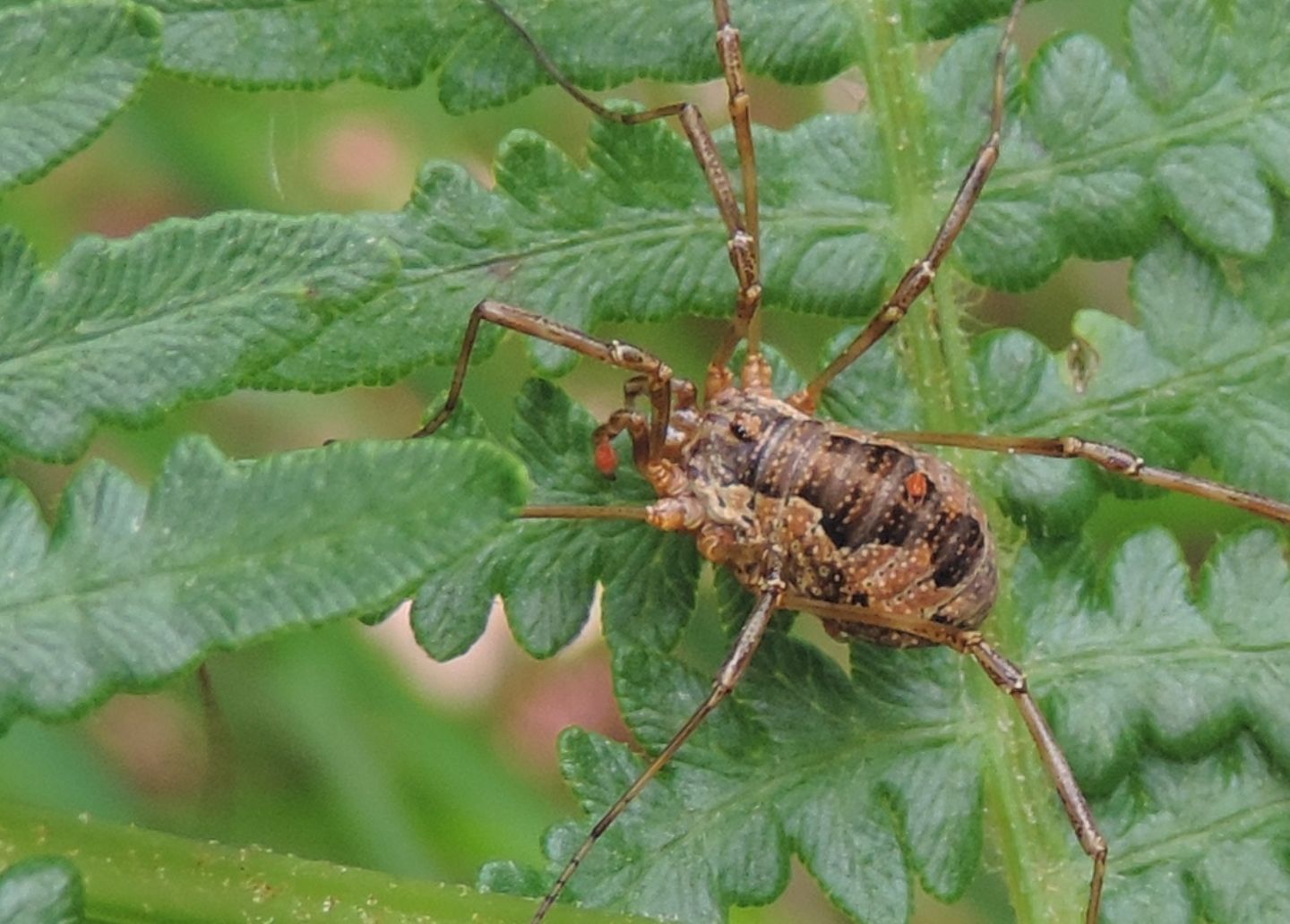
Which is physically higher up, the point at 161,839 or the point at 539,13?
the point at 539,13

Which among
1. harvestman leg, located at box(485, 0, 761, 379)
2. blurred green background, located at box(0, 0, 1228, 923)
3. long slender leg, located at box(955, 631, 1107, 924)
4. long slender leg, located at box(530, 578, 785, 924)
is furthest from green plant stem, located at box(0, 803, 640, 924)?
blurred green background, located at box(0, 0, 1228, 923)

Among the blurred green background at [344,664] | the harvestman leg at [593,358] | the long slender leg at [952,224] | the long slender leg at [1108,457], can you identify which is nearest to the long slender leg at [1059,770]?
the long slender leg at [1108,457]

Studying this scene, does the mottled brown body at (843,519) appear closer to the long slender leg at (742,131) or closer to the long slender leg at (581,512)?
the long slender leg at (581,512)

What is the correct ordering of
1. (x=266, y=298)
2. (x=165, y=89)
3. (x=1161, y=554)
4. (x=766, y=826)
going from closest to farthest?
(x=266, y=298), (x=766, y=826), (x=1161, y=554), (x=165, y=89)

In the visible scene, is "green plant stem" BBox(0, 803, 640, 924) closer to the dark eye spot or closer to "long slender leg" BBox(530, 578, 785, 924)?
"long slender leg" BBox(530, 578, 785, 924)

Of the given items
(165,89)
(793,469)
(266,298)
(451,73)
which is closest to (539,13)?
(451,73)

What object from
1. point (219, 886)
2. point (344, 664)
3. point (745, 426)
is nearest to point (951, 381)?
point (745, 426)

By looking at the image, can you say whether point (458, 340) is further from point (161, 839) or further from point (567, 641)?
point (161, 839)
